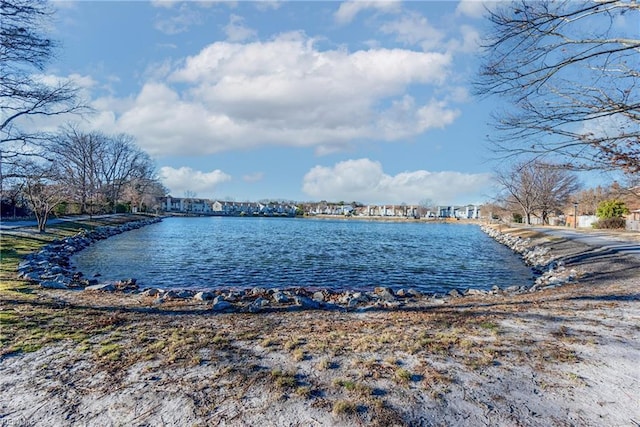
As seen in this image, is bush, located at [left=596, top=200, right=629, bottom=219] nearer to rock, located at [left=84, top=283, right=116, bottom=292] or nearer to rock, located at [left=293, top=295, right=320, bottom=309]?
rock, located at [left=293, top=295, right=320, bottom=309]

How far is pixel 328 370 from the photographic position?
3787 mm

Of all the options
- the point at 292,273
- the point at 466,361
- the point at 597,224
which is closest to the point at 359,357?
the point at 466,361

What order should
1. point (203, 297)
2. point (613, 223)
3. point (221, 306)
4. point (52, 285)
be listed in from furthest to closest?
point (613, 223), point (52, 285), point (203, 297), point (221, 306)

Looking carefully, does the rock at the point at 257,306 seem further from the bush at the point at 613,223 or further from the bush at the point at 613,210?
the bush at the point at 613,210

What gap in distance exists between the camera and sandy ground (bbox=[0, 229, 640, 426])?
299cm

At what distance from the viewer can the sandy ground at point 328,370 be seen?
2994 millimetres

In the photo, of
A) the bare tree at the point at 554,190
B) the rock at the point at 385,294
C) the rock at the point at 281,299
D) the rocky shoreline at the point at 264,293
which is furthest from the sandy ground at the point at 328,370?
the bare tree at the point at 554,190

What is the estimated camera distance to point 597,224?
35.6 meters

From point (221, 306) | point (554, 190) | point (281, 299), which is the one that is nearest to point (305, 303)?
point (281, 299)

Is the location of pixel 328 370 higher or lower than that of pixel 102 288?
higher

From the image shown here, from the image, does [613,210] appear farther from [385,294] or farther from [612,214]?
[385,294]

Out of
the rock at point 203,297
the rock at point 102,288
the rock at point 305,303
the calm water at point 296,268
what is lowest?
the calm water at point 296,268

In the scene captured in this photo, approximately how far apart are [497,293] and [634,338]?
4.65 m

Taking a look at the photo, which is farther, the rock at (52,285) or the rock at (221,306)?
the rock at (52,285)
